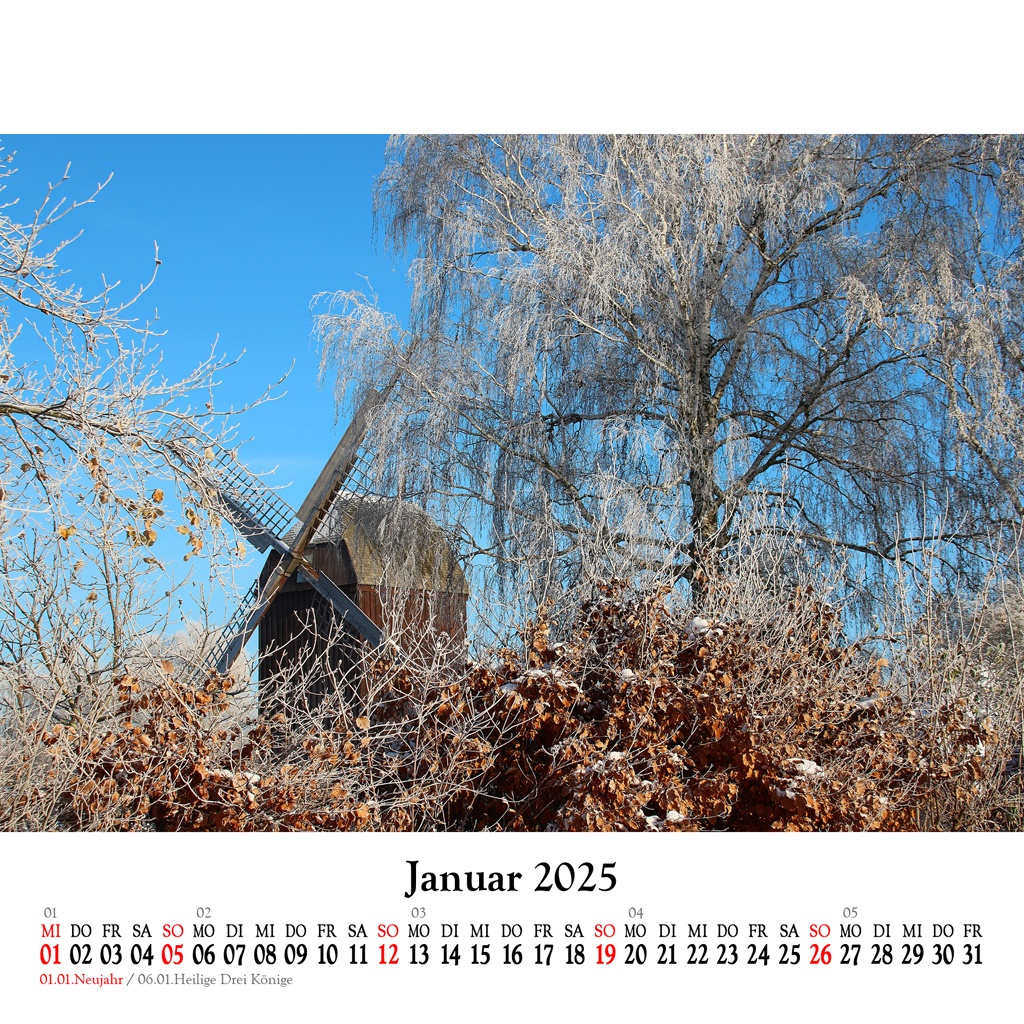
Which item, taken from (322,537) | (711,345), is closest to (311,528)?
(322,537)

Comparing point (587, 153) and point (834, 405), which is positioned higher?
point (587, 153)

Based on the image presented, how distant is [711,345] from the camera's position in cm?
1154

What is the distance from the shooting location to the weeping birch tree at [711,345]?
10391 millimetres

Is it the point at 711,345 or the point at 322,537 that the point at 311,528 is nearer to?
the point at 322,537

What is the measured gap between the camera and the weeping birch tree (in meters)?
10.4
